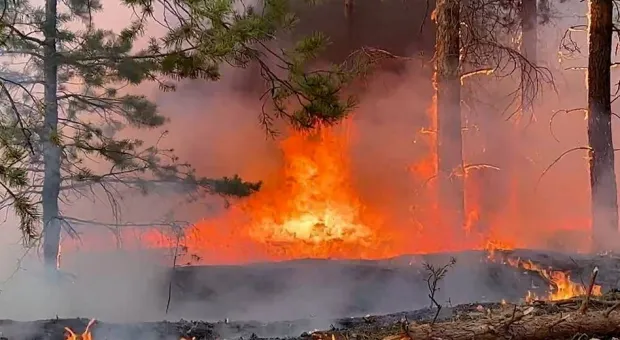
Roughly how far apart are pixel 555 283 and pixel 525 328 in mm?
3504

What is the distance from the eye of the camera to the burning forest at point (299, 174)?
4938 millimetres

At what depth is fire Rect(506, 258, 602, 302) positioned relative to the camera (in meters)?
5.63

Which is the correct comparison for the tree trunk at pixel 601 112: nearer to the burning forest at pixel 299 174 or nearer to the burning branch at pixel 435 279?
the burning forest at pixel 299 174

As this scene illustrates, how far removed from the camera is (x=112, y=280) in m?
7.50

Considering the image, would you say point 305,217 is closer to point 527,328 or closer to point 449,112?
point 449,112

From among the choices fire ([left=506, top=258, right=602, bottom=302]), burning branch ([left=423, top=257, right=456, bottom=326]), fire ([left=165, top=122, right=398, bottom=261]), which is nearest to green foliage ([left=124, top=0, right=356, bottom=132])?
burning branch ([left=423, top=257, right=456, bottom=326])

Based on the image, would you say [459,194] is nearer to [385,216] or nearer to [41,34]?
[385,216]

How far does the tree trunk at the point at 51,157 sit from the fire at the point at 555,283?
5.17 metres

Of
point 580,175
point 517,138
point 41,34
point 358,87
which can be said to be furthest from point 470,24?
point 41,34

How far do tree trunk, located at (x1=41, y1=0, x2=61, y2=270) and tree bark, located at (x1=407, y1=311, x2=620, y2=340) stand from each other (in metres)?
4.76

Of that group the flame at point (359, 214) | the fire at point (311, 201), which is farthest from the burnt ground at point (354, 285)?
the fire at point (311, 201)

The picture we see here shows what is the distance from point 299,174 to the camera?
9.40m

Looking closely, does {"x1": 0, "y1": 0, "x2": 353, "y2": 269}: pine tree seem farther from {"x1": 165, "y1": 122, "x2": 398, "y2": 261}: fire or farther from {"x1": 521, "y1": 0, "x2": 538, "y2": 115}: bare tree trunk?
{"x1": 521, "y1": 0, "x2": 538, "y2": 115}: bare tree trunk

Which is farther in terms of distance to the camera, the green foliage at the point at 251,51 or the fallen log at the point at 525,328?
the green foliage at the point at 251,51
